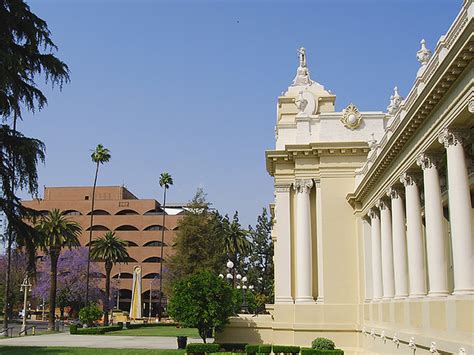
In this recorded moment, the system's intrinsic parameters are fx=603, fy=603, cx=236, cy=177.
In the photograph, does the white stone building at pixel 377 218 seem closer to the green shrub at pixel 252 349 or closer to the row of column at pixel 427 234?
the row of column at pixel 427 234

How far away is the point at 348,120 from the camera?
33188mm

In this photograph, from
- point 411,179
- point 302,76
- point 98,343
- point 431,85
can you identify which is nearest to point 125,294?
point 98,343

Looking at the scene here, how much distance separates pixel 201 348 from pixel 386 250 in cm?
983

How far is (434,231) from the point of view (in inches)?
735

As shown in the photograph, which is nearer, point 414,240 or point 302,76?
point 414,240

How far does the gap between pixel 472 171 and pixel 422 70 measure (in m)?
4.99

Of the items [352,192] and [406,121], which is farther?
[352,192]

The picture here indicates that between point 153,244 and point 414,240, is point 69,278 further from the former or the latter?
point 414,240

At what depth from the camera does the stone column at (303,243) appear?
104ft

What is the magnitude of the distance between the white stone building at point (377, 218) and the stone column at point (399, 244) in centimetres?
Result: 4

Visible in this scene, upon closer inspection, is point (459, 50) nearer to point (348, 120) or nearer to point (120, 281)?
point (348, 120)

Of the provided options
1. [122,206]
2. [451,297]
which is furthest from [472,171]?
[122,206]

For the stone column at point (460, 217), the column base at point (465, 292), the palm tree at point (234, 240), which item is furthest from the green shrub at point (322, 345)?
the palm tree at point (234, 240)

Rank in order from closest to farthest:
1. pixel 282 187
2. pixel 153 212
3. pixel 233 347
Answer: pixel 233 347 < pixel 282 187 < pixel 153 212
